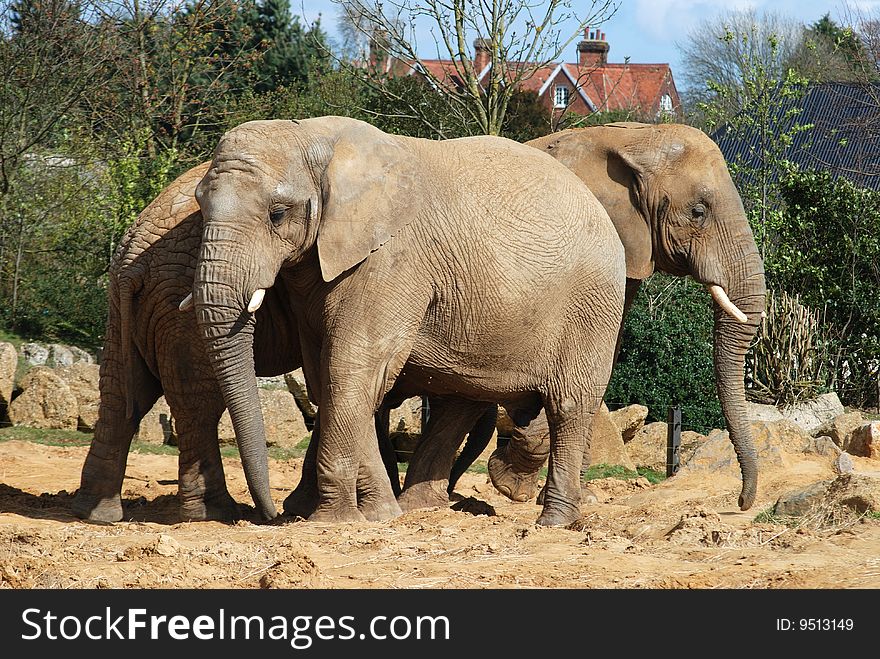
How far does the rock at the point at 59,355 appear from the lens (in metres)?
16.7

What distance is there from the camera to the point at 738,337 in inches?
391

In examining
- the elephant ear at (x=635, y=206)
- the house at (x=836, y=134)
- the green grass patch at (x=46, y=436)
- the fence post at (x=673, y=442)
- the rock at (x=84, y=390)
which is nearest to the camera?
the elephant ear at (x=635, y=206)

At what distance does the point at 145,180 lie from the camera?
1884 cm

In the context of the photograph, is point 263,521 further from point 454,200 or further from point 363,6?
point 363,6

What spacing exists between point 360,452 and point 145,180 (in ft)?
38.7

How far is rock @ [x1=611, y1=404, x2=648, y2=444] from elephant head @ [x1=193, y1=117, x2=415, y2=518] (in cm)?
673

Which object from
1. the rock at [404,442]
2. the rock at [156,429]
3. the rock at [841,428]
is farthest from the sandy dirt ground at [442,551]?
the rock at [841,428]

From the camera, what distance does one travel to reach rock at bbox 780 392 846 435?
16.0 meters

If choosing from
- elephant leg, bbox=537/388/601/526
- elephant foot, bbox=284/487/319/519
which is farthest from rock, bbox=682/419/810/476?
elephant foot, bbox=284/487/319/519

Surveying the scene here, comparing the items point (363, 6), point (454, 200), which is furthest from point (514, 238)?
point (363, 6)

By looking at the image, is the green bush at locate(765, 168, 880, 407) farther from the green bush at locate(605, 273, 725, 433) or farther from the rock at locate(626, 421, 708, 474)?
the rock at locate(626, 421, 708, 474)

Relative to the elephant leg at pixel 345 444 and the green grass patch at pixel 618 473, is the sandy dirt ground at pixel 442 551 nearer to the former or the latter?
the elephant leg at pixel 345 444

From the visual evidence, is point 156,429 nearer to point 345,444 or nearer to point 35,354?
point 35,354

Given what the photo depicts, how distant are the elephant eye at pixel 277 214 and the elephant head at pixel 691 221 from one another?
3195 mm
